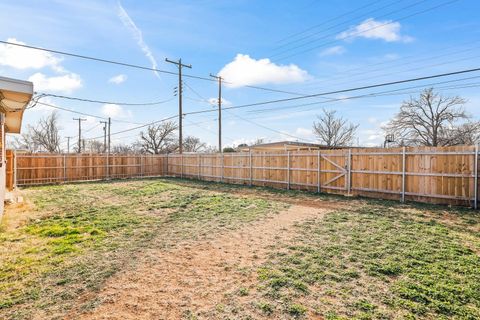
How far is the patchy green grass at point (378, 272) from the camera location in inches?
98.8

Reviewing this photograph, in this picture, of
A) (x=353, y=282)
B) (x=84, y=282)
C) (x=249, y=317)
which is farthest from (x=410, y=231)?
(x=84, y=282)

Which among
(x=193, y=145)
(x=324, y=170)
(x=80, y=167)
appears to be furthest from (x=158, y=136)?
(x=324, y=170)

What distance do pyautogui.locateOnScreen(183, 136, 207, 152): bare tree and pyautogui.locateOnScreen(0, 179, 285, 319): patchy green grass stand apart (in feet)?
119

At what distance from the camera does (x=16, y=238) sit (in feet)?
16.6

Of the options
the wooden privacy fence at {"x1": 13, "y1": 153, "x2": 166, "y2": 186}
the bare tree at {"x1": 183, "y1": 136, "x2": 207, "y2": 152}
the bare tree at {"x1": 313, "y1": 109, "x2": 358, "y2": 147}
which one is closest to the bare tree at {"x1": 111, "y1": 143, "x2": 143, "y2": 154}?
the bare tree at {"x1": 183, "y1": 136, "x2": 207, "y2": 152}

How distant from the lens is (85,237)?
4980 mm

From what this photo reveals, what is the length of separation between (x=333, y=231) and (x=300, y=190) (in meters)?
6.11

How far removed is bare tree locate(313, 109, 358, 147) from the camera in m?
38.5

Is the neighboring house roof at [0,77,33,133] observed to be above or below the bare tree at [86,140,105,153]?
below

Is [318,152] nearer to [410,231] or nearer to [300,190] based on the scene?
[300,190]

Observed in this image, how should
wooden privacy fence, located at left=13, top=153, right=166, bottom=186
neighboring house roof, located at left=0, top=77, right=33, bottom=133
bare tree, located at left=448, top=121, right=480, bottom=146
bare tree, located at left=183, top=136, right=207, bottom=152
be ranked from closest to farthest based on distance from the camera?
neighboring house roof, located at left=0, top=77, right=33, bottom=133 < wooden privacy fence, located at left=13, top=153, right=166, bottom=186 < bare tree, located at left=448, top=121, right=480, bottom=146 < bare tree, located at left=183, top=136, right=207, bottom=152

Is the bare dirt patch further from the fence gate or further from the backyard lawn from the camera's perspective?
the fence gate

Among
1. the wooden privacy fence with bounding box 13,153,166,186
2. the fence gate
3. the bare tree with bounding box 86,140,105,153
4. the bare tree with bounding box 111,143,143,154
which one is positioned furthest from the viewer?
the bare tree with bounding box 86,140,105,153

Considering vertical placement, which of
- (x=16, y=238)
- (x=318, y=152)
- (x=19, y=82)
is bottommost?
(x=16, y=238)
